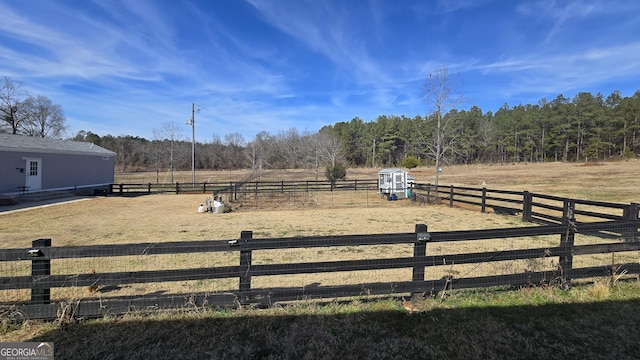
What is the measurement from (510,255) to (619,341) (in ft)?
4.31

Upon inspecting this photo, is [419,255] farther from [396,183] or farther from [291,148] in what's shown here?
[291,148]

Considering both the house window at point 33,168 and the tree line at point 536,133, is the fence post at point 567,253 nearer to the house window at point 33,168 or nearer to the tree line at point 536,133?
the house window at point 33,168

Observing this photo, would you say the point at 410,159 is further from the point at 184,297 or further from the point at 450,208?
the point at 184,297

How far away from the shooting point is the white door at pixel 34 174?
19266mm

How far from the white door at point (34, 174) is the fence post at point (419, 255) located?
24.6m

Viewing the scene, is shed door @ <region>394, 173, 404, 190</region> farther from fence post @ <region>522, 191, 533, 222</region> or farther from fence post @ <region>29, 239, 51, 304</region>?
fence post @ <region>29, 239, 51, 304</region>

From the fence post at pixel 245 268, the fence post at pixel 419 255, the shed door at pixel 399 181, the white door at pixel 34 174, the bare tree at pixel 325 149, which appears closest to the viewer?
the fence post at pixel 245 268

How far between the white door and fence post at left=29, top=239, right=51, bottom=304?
71.6 ft

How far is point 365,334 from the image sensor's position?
3.16 metres

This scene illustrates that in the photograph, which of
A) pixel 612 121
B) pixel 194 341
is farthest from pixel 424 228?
pixel 612 121

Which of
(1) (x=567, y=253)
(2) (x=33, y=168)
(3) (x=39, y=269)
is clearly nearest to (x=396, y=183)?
(1) (x=567, y=253)

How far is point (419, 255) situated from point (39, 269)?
169 inches

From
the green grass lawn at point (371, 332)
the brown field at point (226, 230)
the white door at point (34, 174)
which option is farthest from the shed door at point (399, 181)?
the white door at point (34, 174)

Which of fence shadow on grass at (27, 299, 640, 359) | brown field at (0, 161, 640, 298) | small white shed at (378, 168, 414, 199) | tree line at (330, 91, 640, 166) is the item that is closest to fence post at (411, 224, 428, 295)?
fence shadow on grass at (27, 299, 640, 359)
